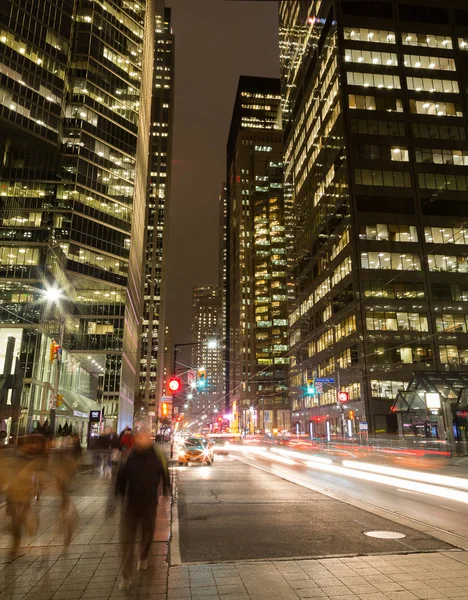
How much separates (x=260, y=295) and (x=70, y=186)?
10904cm

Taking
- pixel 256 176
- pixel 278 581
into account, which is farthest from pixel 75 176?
pixel 256 176

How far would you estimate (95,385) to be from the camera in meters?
67.3

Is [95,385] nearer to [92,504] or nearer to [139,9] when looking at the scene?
[92,504]

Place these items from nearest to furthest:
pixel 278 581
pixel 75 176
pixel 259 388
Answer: pixel 278 581 → pixel 75 176 → pixel 259 388

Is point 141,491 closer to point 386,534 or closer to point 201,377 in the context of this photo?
point 386,534

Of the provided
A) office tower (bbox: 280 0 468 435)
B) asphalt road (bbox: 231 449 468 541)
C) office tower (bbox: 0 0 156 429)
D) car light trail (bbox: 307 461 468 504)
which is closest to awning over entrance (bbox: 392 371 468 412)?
car light trail (bbox: 307 461 468 504)

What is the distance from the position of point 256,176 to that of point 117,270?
120 m

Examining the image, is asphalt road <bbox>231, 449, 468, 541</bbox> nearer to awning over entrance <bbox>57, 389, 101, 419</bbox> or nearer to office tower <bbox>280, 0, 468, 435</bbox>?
awning over entrance <bbox>57, 389, 101, 419</bbox>

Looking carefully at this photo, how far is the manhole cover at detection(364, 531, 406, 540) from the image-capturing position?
8.57 m

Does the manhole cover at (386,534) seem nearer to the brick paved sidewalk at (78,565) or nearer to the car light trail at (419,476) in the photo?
the brick paved sidewalk at (78,565)

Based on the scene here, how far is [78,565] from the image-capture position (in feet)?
22.6

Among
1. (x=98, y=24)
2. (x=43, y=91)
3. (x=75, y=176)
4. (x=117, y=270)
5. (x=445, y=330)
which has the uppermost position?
(x=98, y=24)

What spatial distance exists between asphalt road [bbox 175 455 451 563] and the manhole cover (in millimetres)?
144

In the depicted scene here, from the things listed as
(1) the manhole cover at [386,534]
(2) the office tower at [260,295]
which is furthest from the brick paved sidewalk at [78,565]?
(2) the office tower at [260,295]
